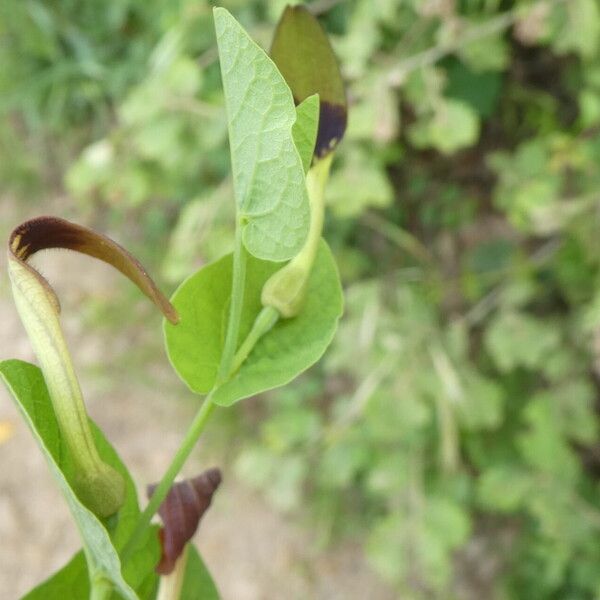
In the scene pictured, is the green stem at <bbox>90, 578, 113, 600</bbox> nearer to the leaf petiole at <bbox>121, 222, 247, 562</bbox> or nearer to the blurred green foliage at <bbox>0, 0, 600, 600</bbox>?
the leaf petiole at <bbox>121, 222, 247, 562</bbox>

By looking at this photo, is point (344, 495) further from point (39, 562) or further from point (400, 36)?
point (400, 36)

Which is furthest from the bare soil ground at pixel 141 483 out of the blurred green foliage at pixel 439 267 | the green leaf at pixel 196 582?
the green leaf at pixel 196 582

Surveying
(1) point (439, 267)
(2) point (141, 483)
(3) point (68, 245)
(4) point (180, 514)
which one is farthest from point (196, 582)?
(2) point (141, 483)

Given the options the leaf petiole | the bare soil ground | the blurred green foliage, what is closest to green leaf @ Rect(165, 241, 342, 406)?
the leaf petiole

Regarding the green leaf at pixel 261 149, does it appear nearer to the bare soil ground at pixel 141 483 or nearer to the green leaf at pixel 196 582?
the green leaf at pixel 196 582

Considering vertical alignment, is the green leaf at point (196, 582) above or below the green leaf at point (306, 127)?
below

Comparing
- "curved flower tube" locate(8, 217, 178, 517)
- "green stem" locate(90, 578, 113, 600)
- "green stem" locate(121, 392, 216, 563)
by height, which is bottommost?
"green stem" locate(90, 578, 113, 600)

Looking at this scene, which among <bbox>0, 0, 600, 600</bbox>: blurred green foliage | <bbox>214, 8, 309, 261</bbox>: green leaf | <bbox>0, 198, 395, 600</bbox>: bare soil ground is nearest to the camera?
<bbox>214, 8, 309, 261</bbox>: green leaf
